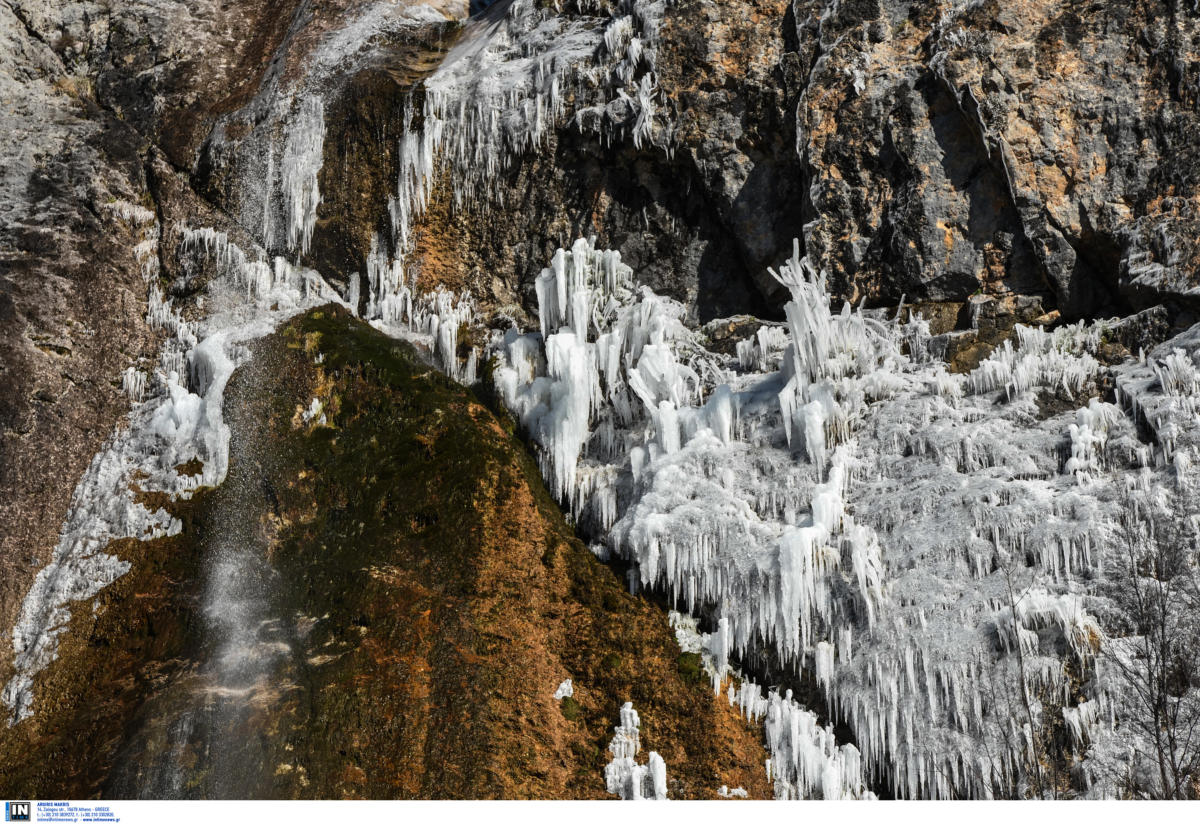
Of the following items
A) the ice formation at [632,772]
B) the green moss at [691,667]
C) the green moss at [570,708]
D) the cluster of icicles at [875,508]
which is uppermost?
the cluster of icicles at [875,508]

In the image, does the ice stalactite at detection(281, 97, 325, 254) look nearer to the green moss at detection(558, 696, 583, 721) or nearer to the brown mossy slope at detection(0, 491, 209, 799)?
the brown mossy slope at detection(0, 491, 209, 799)

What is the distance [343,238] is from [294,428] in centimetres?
427

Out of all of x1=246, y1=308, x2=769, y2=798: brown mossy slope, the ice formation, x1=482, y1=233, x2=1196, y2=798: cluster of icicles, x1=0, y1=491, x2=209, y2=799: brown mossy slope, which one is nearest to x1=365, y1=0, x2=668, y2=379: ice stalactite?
x1=246, y1=308, x2=769, y2=798: brown mossy slope

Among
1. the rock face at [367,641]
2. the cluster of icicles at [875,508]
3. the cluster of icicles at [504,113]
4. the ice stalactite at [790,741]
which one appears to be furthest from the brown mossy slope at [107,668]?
the ice stalactite at [790,741]

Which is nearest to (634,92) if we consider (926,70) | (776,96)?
(776,96)

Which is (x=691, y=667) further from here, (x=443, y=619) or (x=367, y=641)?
(x=367, y=641)

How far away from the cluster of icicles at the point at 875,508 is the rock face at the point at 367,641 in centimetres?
90

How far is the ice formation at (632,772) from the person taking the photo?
1087cm

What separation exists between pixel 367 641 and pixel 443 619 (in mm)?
911

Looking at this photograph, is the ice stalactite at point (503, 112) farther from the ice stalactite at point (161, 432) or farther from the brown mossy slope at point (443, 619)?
the brown mossy slope at point (443, 619)

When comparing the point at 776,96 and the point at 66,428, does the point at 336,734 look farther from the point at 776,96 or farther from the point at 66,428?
the point at 776,96

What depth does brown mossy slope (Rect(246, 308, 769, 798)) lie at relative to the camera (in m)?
10.6
